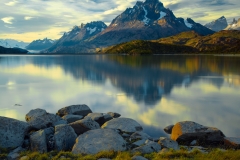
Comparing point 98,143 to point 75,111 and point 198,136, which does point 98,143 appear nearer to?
point 198,136

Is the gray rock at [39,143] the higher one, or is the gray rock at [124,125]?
the gray rock at [39,143]

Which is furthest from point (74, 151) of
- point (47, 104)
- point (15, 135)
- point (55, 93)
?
point (55, 93)

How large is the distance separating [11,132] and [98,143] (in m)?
6.86

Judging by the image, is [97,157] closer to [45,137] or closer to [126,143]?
→ [126,143]

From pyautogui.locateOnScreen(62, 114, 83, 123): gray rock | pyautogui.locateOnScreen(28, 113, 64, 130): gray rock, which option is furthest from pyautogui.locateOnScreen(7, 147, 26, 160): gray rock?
pyautogui.locateOnScreen(62, 114, 83, 123): gray rock

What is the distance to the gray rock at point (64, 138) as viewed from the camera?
16.9m

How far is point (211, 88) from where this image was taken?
46469mm

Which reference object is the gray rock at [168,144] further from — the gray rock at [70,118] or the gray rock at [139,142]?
the gray rock at [70,118]

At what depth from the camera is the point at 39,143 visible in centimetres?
1638

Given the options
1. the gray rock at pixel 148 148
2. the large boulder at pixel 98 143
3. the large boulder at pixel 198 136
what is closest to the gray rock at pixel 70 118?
the large boulder at pixel 98 143

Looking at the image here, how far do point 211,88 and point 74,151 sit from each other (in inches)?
1464

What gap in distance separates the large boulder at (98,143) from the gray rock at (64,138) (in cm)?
105

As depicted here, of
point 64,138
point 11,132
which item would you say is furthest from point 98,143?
point 11,132

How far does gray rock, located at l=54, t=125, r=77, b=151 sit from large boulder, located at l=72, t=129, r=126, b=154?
3.45 feet
